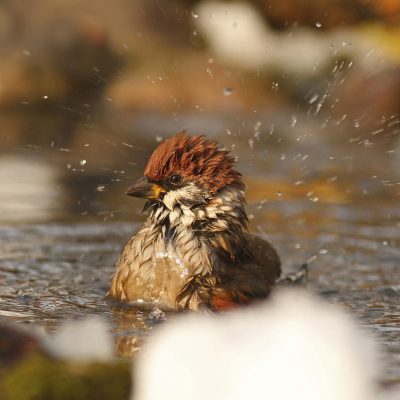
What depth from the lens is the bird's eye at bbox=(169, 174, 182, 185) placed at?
5301 millimetres

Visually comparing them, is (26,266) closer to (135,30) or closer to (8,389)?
(8,389)

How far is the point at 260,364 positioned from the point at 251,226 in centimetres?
361

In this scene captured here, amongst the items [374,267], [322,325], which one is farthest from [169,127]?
[322,325]

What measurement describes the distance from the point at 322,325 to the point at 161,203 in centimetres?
160

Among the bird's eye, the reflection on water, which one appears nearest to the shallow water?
the reflection on water

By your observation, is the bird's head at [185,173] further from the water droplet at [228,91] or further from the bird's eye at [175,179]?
the water droplet at [228,91]

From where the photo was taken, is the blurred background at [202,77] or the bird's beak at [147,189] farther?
the blurred background at [202,77]

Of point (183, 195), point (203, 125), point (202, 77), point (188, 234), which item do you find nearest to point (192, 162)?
point (183, 195)

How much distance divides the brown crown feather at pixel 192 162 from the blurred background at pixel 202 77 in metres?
4.12

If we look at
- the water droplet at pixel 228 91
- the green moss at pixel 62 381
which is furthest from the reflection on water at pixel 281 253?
the water droplet at pixel 228 91

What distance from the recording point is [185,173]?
17.4 feet

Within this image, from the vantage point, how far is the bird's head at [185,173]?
5285 millimetres

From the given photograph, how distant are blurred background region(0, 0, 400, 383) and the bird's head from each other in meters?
0.62

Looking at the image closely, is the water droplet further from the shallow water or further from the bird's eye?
the bird's eye
